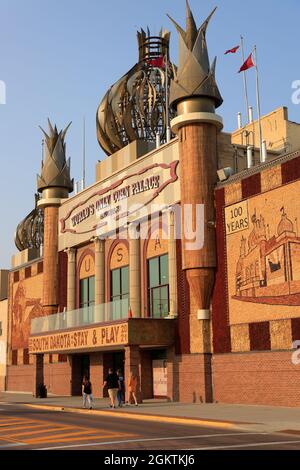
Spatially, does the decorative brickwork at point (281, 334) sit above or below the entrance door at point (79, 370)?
above

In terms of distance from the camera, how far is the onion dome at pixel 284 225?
28984 millimetres

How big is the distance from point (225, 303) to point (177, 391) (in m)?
6.02

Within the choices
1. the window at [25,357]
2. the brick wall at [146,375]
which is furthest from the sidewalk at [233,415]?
the window at [25,357]

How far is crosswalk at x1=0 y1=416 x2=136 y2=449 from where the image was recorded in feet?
53.4

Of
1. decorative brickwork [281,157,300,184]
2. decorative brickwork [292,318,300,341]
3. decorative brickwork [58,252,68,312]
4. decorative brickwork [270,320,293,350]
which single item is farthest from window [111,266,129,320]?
decorative brickwork [281,157,300,184]

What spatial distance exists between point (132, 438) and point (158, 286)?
2185cm

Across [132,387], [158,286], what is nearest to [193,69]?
[158,286]

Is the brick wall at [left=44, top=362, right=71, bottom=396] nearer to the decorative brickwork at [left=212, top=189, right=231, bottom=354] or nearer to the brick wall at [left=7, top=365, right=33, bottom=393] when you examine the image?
the brick wall at [left=7, top=365, right=33, bottom=393]

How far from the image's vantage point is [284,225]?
29328 mm

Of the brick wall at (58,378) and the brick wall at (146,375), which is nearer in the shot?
the brick wall at (146,375)

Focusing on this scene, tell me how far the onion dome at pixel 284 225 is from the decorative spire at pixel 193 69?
951 centimetres

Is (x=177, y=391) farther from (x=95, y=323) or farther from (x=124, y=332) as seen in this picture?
(x=95, y=323)

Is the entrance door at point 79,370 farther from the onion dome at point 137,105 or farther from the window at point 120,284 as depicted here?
the onion dome at point 137,105

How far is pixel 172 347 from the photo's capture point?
35.7 m
